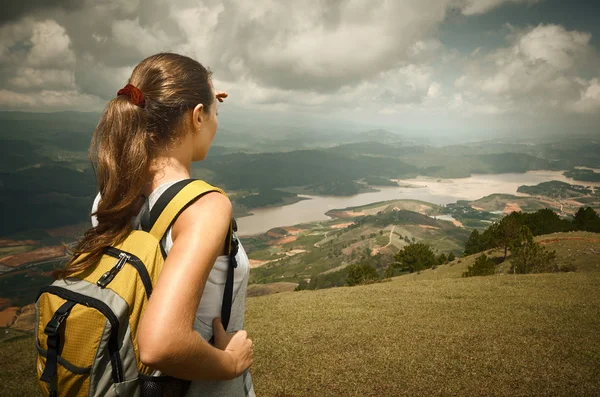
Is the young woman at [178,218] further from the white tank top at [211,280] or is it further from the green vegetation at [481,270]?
the green vegetation at [481,270]

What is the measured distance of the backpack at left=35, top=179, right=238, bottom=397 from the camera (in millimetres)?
1178

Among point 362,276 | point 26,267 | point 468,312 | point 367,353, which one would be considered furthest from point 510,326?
point 26,267

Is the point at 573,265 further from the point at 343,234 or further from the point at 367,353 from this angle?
the point at 343,234

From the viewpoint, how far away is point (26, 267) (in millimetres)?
89938

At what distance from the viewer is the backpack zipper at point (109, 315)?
1.17 metres

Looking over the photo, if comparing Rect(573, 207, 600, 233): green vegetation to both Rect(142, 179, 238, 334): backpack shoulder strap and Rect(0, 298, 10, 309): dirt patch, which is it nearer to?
Rect(142, 179, 238, 334): backpack shoulder strap

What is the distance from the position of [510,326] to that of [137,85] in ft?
45.4

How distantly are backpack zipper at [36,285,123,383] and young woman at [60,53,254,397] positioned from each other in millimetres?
110

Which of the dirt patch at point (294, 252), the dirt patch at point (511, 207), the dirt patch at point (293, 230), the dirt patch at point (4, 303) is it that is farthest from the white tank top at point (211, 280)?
the dirt patch at point (511, 207)

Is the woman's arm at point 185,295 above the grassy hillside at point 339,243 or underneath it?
above

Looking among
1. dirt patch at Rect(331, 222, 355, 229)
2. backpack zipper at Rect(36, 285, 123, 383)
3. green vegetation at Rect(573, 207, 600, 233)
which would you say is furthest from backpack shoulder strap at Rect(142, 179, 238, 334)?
dirt patch at Rect(331, 222, 355, 229)

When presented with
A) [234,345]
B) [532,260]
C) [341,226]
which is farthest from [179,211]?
[341,226]

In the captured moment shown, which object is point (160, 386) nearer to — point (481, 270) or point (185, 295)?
point (185, 295)

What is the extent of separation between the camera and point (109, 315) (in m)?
1.17
